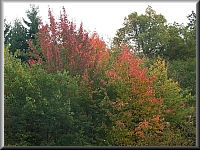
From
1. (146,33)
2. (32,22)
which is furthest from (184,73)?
(32,22)

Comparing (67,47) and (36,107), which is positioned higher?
(67,47)

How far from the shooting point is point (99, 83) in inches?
399

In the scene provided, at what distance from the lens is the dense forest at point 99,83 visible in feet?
29.3

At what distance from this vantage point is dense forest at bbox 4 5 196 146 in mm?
8945

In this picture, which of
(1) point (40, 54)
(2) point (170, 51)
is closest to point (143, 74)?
(2) point (170, 51)

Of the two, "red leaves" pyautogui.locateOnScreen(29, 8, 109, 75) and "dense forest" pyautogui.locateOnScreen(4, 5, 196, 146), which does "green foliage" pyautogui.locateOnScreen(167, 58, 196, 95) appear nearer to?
"dense forest" pyautogui.locateOnScreen(4, 5, 196, 146)

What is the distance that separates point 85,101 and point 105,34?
5.82ft

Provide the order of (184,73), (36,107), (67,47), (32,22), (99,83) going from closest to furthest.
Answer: (36,107)
(184,73)
(99,83)
(32,22)
(67,47)

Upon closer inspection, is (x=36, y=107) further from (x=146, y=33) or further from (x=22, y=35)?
(x=146, y=33)

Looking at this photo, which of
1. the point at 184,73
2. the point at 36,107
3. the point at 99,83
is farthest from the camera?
the point at 99,83

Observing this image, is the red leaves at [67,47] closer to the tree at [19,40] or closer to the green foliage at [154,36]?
the tree at [19,40]

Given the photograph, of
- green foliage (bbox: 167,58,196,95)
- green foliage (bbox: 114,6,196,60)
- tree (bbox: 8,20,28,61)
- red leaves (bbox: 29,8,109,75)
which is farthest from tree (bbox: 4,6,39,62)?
green foliage (bbox: 167,58,196,95)

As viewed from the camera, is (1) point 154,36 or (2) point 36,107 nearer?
(2) point 36,107

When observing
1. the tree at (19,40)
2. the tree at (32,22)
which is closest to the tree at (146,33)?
the tree at (32,22)
